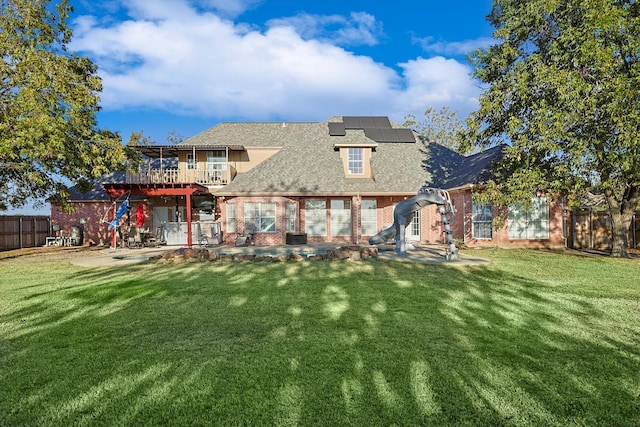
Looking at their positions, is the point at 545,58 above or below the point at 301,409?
above

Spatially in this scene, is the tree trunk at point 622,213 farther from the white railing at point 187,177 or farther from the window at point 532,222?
the white railing at point 187,177

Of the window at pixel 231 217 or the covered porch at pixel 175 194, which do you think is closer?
the covered porch at pixel 175 194

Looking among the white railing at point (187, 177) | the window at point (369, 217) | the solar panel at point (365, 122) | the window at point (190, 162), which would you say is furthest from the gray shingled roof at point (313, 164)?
the solar panel at point (365, 122)

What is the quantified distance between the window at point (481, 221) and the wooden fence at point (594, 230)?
174 inches

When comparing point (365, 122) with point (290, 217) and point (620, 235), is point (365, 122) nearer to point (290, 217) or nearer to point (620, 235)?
point (290, 217)

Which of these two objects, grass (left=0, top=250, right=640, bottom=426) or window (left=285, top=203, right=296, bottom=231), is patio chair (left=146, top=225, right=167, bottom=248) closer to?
window (left=285, top=203, right=296, bottom=231)

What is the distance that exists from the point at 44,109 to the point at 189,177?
8526 mm

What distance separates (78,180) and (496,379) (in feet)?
59.3

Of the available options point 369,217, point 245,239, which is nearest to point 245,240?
point 245,239

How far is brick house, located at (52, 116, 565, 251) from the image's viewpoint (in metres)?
18.5

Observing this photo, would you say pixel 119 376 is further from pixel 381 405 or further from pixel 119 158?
pixel 119 158

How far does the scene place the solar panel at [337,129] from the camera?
24.4 m

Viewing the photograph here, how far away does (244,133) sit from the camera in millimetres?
24812

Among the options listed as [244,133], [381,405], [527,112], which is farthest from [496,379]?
[244,133]
